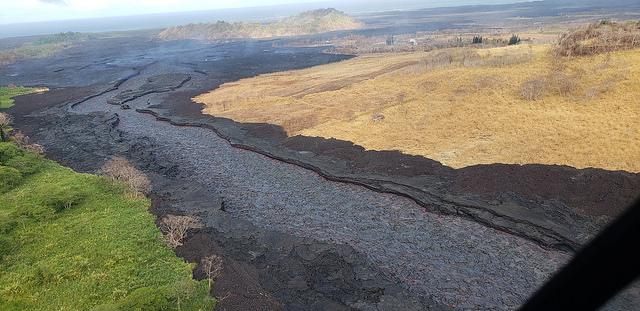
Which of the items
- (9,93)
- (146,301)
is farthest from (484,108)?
(9,93)

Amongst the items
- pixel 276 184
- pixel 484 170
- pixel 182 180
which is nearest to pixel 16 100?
pixel 182 180

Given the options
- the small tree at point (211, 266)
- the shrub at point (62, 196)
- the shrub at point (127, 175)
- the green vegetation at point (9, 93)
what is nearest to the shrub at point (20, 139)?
the shrub at point (127, 175)

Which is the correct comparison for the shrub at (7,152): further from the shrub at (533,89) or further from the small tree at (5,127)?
the shrub at (533,89)

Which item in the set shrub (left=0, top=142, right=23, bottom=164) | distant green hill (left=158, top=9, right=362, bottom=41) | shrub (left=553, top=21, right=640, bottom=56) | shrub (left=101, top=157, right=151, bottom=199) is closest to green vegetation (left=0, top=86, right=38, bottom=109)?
shrub (left=0, top=142, right=23, bottom=164)

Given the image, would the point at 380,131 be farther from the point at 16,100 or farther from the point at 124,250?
the point at 16,100

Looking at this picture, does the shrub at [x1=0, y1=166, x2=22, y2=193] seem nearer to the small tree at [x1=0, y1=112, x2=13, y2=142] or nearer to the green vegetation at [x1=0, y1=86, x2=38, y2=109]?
the small tree at [x1=0, y1=112, x2=13, y2=142]

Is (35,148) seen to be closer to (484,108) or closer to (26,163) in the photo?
(26,163)

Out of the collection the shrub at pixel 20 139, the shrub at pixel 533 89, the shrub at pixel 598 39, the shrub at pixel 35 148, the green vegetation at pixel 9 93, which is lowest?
the shrub at pixel 35 148
